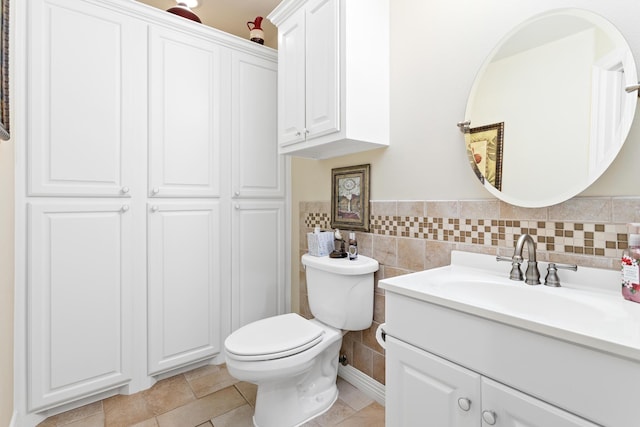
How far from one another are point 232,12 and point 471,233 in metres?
2.29

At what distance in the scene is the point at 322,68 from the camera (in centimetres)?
156

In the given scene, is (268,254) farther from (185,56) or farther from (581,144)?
(581,144)

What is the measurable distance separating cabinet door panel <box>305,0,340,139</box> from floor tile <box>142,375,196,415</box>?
5.22ft

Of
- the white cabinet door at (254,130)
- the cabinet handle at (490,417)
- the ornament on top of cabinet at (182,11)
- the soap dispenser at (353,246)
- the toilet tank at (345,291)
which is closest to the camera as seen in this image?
the cabinet handle at (490,417)

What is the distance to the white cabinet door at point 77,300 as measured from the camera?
1.52 metres

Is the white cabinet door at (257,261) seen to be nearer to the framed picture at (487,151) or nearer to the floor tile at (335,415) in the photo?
the floor tile at (335,415)

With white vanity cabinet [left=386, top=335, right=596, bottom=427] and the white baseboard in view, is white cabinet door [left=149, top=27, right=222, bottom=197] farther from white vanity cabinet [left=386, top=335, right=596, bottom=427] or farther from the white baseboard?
white vanity cabinet [left=386, top=335, right=596, bottom=427]

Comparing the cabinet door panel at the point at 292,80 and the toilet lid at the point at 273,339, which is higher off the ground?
the cabinet door panel at the point at 292,80

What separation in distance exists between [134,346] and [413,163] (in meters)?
1.82

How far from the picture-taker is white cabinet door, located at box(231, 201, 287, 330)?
215cm

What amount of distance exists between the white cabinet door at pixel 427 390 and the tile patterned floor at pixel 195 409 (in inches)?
25.1

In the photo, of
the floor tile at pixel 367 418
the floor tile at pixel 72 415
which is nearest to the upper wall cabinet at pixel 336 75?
the floor tile at pixel 367 418

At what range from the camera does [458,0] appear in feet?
4.37

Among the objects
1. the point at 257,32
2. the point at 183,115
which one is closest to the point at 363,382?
the point at 183,115
